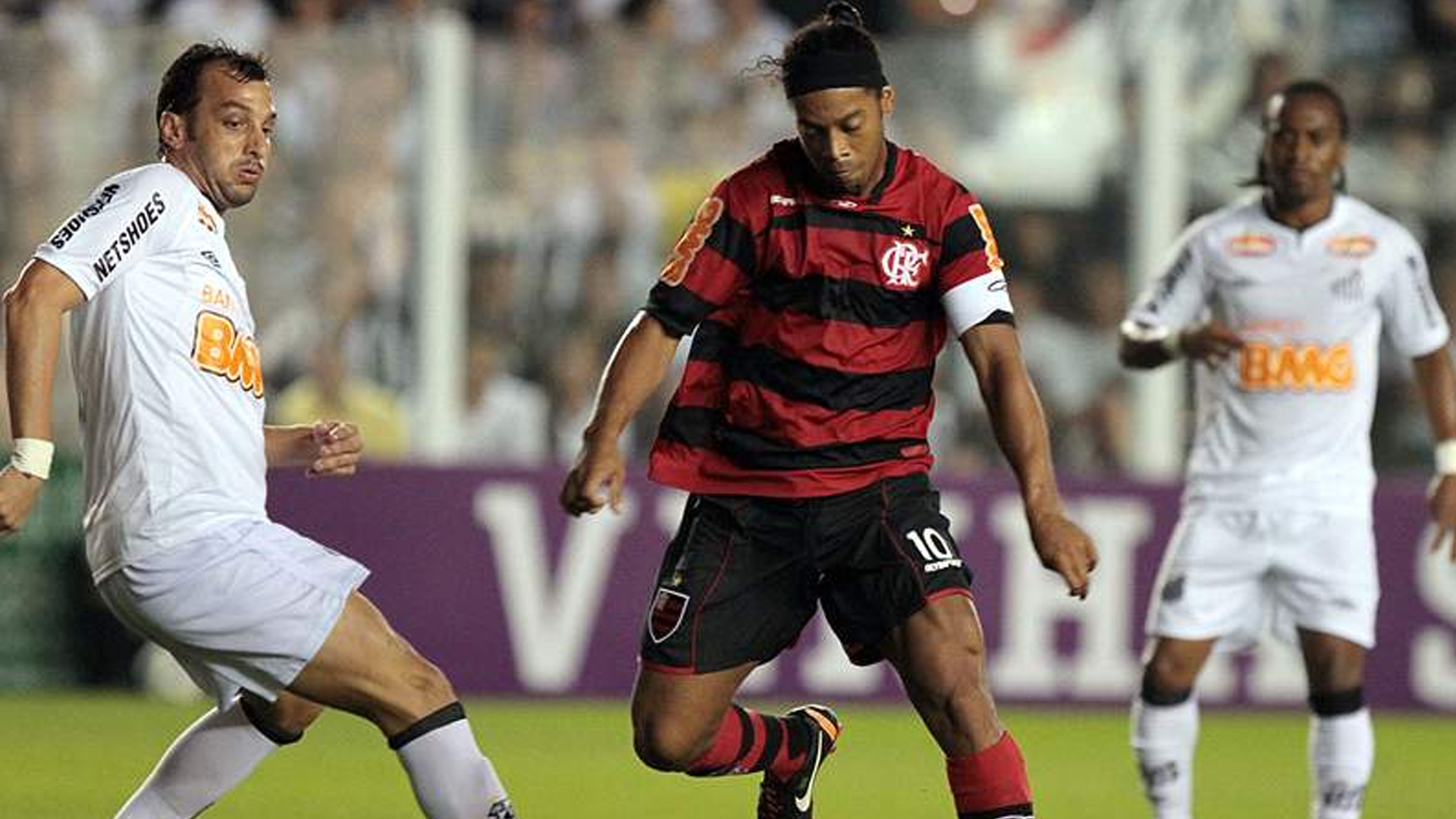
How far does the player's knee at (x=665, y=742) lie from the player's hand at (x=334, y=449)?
101 centimetres

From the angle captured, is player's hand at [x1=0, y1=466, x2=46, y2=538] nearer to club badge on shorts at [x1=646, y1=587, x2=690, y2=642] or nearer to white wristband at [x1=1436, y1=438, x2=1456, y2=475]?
Answer: club badge on shorts at [x1=646, y1=587, x2=690, y2=642]

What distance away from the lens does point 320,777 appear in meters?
10.5

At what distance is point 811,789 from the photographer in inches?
306

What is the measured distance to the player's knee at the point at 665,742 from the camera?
716 centimetres

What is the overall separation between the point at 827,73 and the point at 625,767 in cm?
478

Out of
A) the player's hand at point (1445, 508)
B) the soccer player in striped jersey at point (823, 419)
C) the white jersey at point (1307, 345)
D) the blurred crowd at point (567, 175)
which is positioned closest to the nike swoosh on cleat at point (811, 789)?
the soccer player in striped jersey at point (823, 419)

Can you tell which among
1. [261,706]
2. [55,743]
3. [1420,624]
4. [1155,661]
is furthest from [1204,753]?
[261,706]

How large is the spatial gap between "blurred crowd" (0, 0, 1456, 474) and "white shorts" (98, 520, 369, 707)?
22.6 ft

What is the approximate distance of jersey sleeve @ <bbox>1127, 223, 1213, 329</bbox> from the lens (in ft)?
29.1

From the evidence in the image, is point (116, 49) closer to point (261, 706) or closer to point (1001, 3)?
point (1001, 3)

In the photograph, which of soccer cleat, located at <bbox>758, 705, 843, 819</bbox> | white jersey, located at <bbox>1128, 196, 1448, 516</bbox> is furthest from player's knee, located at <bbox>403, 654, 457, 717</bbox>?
white jersey, located at <bbox>1128, 196, 1448, 516</bbox>

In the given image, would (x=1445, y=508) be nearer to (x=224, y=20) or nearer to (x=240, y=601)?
(x=240, y=601)

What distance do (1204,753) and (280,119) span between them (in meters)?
5.41

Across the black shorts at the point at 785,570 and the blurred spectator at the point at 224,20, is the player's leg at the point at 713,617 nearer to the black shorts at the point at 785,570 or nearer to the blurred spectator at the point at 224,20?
the black shorts at the point at 785,570
